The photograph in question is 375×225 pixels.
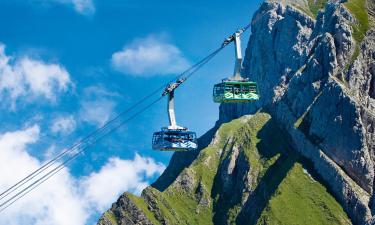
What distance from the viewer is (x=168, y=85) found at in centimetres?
18788

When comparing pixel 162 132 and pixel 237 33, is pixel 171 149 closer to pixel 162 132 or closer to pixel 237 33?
pixel 162 132

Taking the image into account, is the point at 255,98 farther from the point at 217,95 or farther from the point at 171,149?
the point at 171,149

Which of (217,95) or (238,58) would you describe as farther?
(217,95)

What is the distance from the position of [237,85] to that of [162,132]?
22.1m

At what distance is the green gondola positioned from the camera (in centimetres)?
19012

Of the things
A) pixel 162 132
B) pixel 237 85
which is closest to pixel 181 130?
pixel 162 132

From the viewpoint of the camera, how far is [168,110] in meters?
190

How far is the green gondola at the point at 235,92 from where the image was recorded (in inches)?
7485

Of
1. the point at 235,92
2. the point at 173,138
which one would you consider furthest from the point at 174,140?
the point at 235,92

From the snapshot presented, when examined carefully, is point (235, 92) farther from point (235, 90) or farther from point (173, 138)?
point (173, 138)

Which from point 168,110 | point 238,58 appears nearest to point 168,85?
point 168,110

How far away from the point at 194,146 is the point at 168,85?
19.6m

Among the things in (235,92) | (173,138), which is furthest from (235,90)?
(173,138)

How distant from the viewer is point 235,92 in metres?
191
